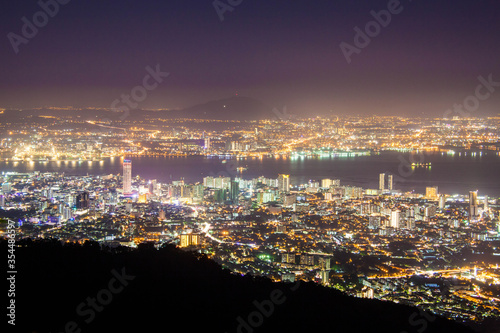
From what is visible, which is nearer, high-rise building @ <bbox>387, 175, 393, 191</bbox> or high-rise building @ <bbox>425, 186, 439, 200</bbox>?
high-rise building @ <bbox>425, 186, 439, 200</bbox>

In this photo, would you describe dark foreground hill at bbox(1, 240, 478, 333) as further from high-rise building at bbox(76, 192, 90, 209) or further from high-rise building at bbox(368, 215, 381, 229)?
high-rise building at bbox(76, 192, 90, 209)

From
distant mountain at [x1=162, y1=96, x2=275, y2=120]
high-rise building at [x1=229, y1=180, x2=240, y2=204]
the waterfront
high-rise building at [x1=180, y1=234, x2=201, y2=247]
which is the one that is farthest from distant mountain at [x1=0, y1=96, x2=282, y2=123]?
high-rise building at [x1=180, y1=234, x2=201, y2=247]

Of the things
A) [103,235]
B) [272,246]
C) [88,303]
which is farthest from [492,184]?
[88,303]

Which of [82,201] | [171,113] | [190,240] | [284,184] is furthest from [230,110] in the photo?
[190,240]

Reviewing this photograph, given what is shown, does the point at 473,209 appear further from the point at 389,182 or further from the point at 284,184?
the point at 284,184

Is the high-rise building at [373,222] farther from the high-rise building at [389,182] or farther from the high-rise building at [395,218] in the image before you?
the high-rise building at [389,182]

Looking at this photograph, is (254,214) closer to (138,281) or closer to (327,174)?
(138,281)
